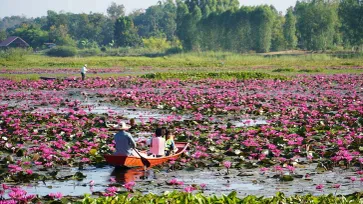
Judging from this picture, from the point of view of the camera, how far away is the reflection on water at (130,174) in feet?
49.5

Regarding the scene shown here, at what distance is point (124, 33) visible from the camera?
532ft

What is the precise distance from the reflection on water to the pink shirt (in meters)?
1.00

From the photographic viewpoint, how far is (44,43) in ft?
592

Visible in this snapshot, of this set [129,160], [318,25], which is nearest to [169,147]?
[129,160]

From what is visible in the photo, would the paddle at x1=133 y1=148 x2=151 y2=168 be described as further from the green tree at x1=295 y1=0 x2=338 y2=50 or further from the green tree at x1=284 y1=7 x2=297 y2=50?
the green tree at x1=284 y1=7 x2=297 y2=50

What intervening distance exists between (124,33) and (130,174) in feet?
487

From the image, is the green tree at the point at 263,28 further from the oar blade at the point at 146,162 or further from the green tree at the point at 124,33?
the oar blade at the point at 146,162

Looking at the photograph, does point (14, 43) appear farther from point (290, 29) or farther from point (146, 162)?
point (146, 162)

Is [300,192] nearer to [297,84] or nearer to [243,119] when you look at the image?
[243,119]

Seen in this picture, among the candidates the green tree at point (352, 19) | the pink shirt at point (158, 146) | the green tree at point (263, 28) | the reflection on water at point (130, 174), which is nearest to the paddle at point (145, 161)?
the reflection on water at point (130, 174)

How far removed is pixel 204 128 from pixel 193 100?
1009cm

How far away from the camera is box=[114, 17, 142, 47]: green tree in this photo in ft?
532

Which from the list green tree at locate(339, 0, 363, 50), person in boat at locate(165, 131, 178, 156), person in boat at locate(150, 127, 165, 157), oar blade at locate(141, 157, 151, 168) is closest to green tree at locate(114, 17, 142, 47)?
green tree at locate(339, 0, 363, 50)

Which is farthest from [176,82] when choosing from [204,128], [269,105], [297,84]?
[204,128]
